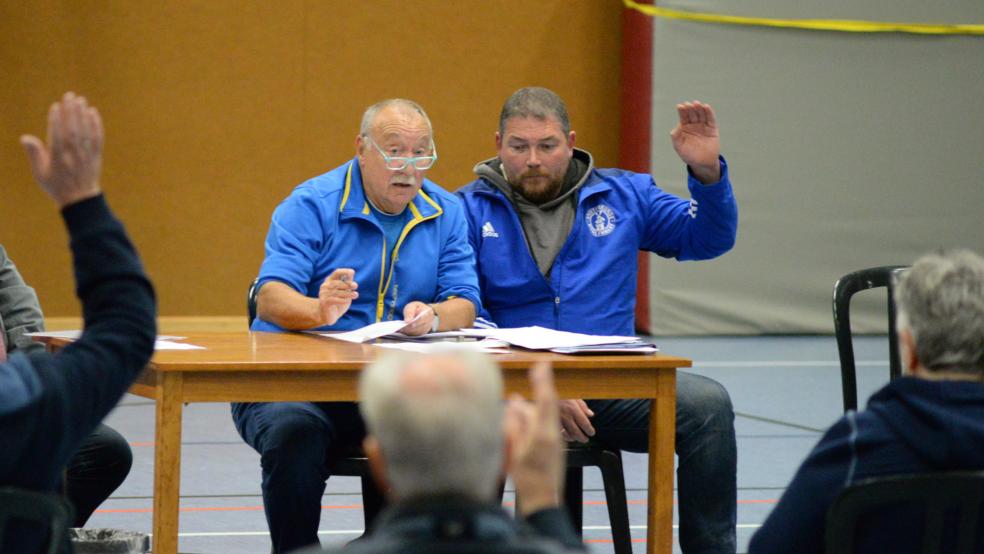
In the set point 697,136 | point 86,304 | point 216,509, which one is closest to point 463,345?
point 697,136

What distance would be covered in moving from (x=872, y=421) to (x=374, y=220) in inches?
86.9

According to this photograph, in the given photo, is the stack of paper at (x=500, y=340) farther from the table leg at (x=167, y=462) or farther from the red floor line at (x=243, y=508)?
the red floor line at (x=243, y=508)

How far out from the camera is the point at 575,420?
11.8 ft

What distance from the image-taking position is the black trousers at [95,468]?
3605 mm

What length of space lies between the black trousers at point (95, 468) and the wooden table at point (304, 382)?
386 mm

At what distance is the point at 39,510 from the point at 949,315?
4.42 feet

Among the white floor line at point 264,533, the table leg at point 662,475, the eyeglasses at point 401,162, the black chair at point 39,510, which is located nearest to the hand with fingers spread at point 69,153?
the black chair at point 39,510

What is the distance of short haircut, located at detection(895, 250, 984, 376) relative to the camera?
6.54 ft

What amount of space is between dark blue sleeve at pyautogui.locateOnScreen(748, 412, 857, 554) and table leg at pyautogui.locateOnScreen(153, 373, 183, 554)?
1.40 m

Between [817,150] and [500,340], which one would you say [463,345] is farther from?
[817,150]

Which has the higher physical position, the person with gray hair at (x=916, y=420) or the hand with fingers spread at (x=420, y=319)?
the person with gray hair at (x=916, y=420)

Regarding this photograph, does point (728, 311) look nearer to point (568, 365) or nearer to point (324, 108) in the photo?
point (324, 108)

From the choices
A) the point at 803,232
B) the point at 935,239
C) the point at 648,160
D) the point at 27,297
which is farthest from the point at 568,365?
the point at 935,239

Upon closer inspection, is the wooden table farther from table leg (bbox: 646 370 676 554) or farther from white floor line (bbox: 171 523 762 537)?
white floor line (bbox: 171 523 762 537)
